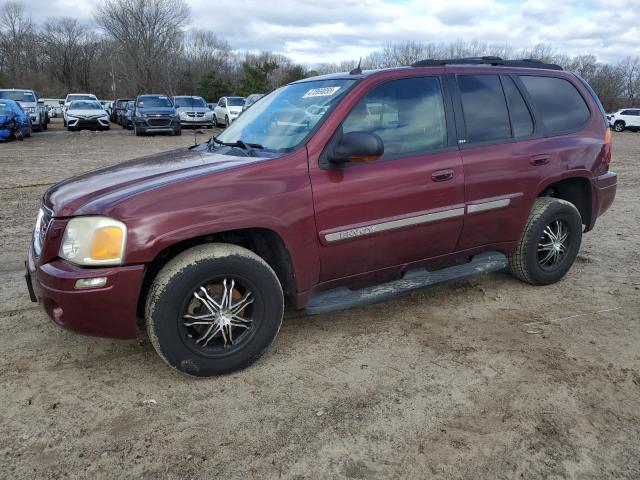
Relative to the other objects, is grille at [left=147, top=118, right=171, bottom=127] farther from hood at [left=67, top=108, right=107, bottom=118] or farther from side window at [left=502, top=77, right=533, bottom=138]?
side window at [left=502, top=77, right=533, bottom=138]

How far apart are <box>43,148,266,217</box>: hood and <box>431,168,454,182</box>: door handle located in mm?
1211

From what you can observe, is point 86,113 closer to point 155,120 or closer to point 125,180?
point 155,120

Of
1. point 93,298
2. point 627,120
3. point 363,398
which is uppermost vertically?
point 627,120

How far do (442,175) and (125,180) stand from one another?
6.85ft

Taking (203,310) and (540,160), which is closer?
(203,310)

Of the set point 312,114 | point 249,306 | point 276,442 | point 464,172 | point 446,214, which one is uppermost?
point 312,114

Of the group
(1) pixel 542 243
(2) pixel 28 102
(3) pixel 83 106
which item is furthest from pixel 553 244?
(3) pixel 83 106

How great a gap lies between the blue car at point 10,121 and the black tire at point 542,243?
18.4 meters

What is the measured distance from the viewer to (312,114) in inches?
136

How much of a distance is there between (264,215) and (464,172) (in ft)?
5.14

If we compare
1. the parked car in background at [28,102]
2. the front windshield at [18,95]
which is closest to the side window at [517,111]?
the parked car in background at [28,102]

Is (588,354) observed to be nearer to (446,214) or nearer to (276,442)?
(446,214)

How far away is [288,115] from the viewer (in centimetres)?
367

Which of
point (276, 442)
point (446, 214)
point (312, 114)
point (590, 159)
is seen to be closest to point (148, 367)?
point (276, 442)
